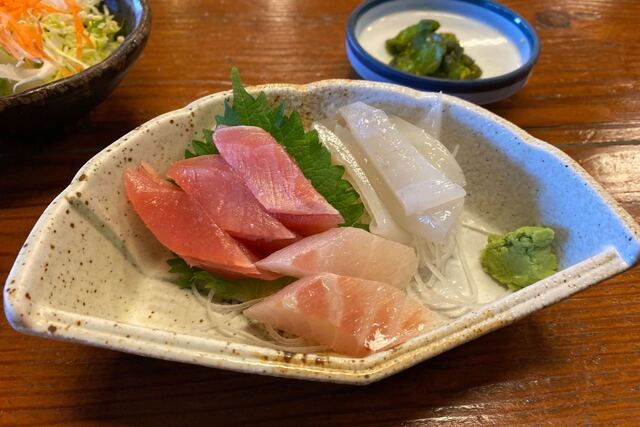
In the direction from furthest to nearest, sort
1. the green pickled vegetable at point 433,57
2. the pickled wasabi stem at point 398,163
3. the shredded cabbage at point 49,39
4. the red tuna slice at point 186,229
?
the green pickled vegetable at point 433,57 → the shredded cabbage at point 49,39 → the pickled wasabi stem at point 398,163 → the red tuna slice at point 186,229

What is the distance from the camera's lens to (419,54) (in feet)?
6.73

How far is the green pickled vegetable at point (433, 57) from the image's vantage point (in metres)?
2.00

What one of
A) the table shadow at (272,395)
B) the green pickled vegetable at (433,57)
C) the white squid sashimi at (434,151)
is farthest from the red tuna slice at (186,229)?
the green pickled vegetable at (433,57)

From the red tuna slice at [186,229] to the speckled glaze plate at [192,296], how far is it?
0.07 metres

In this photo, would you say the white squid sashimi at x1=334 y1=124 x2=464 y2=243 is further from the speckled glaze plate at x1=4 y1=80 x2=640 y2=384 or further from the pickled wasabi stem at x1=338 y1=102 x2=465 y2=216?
the speckled glaze plate at x1=4 y1=80 x2=640 y2=384

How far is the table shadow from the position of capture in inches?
45.9

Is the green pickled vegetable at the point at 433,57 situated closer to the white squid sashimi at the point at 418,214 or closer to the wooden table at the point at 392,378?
the wooden table at the point at 392,378

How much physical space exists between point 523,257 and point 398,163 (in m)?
0.40

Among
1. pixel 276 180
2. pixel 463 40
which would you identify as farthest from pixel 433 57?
pixel 276 180

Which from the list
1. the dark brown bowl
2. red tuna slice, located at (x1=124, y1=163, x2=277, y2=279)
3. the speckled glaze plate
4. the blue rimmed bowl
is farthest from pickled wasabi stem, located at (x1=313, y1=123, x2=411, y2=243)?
the dark brown bowl

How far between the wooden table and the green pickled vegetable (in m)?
0.21

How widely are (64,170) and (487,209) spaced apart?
1339 millimetres

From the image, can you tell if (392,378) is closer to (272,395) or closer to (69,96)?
(272,395)

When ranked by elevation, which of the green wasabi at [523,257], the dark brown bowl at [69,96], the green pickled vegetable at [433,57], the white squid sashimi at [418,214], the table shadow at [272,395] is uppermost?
the dark brown bowl at [69,96]
